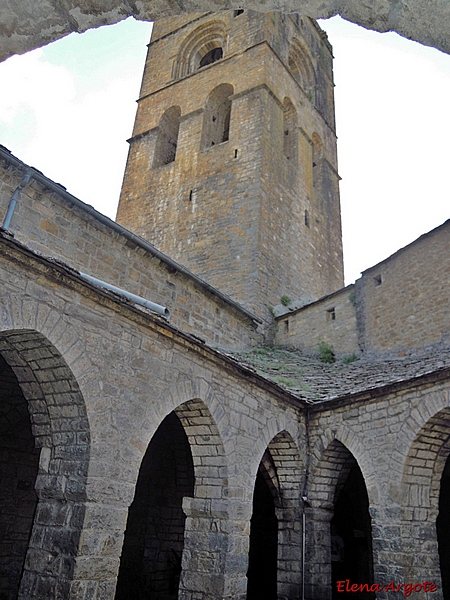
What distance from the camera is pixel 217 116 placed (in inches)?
631

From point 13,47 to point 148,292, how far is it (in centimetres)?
711

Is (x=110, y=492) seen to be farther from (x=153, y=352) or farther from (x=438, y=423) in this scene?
(x=438, y=423)

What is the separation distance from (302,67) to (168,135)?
6.13 meters

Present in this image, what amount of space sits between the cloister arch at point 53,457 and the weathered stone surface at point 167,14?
2979mm

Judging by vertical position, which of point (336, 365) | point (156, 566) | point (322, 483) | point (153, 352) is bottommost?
point (156, 566)

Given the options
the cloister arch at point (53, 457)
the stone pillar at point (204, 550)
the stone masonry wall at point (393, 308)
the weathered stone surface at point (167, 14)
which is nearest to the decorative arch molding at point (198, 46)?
the stone masonry wall at point (393, 308)

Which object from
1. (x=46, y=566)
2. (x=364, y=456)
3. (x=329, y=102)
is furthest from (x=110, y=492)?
(x=329, y=102)

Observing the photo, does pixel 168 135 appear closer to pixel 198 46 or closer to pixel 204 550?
pixel 198 46

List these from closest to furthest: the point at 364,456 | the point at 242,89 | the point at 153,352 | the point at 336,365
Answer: the point at 153,352, the point at 364,456, the point at 336,365, the point at 242,89

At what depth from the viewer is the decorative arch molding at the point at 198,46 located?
57.2ft

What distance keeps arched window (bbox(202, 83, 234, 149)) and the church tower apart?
42 millimetres

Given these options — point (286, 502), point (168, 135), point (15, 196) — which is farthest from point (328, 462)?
point (168, 135)

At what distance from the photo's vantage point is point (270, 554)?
10.2 metres

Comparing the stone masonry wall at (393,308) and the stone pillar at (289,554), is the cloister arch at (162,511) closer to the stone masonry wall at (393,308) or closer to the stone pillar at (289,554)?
the stone pillar at (289,554)
